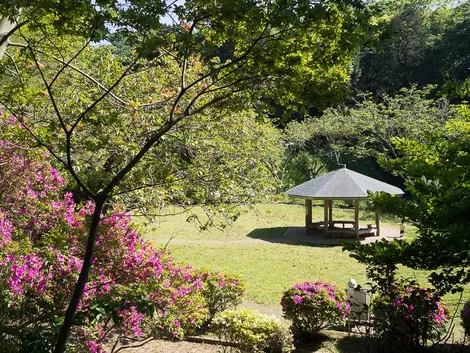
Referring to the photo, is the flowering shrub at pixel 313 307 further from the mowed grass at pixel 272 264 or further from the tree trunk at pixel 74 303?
the tree trunk at pixel 74 303

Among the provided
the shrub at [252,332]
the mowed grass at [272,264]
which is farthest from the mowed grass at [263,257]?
the shrub at [252,332]

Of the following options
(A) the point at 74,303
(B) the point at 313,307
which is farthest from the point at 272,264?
(A) the point at 74,303

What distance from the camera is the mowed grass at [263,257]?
1009cm

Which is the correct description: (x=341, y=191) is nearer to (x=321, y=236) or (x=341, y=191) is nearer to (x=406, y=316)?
(x=321, y=236)

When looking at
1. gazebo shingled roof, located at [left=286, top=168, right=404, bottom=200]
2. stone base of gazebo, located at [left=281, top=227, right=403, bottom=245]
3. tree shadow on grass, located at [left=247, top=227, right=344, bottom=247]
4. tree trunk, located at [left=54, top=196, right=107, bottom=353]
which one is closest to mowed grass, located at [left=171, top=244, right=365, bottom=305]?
tree shadow on grass, located at [left=247, top=227, right=344, bottom=247]

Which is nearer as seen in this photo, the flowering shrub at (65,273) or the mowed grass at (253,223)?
the flowering shrub at (65,273)

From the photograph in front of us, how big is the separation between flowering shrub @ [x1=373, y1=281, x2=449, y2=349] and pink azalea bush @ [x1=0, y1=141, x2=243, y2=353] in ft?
6.77

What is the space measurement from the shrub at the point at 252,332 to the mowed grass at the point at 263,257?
227 cm

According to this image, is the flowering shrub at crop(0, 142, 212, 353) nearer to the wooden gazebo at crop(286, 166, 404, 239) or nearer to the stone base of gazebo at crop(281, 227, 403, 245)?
the stone base of gazebo at crop(281, 227, 403, 245)

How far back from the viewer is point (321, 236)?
15.5 metres

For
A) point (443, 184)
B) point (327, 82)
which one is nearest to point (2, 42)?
point (327, 82)

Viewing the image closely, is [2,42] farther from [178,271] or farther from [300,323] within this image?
[300,323]

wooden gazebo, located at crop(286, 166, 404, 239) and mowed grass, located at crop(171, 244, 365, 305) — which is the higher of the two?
wooden gazebo, located at crop(286, 166, 404, 239)

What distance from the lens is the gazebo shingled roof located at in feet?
48.4
